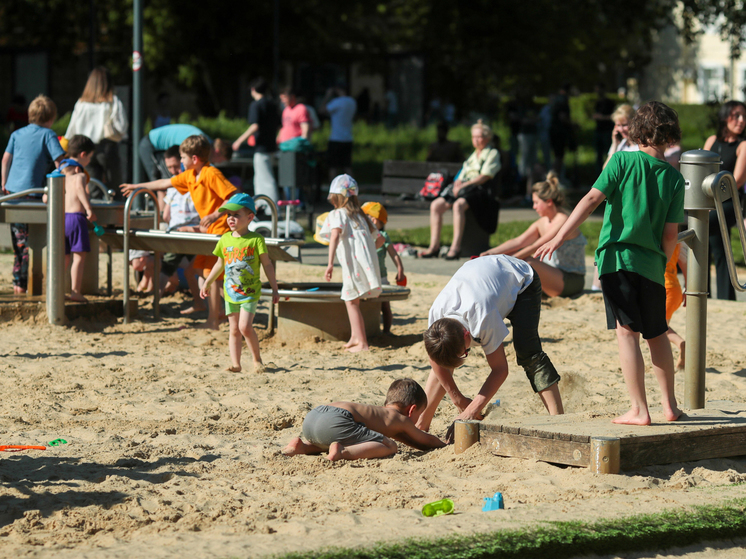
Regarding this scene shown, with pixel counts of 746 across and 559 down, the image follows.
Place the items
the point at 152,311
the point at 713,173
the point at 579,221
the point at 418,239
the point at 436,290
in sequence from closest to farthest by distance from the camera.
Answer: the point at 579,221
the point at 713,173
the point at 152,311
the point at 436,290
the point at 418,239

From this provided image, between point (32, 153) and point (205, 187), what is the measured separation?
83.3 inches

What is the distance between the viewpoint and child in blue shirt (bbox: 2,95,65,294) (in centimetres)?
945

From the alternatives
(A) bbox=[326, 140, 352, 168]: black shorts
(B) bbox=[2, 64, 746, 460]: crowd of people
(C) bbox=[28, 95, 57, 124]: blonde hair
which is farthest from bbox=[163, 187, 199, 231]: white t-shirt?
(A) bbox=[326, 140, 352, 168]: black shorts

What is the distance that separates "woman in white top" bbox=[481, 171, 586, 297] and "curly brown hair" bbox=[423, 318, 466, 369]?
2.99 metres

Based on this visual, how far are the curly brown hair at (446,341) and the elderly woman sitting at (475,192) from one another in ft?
24.4

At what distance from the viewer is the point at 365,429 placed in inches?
Result: 204

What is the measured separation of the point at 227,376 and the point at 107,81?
20.6 ft

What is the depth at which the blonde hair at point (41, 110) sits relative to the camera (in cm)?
945

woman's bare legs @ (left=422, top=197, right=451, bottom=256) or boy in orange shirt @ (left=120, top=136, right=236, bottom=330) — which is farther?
woman's bare legs @ (left=422, top=197, right=451, bottom=256)

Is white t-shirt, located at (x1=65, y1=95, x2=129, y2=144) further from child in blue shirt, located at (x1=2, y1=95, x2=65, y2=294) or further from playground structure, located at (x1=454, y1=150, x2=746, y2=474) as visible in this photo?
playground structure, located at (x1=454, y1=150, x2=746, y2=474)

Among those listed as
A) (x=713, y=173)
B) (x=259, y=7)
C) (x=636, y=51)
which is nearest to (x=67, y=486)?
(x=713, y=173)

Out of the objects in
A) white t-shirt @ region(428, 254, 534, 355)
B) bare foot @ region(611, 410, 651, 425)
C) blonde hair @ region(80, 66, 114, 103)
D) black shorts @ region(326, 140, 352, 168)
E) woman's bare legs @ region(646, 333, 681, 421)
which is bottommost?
bare foot @ region(611, 410, 651, 425)

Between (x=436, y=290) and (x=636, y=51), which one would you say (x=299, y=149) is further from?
(x=636, y=51)

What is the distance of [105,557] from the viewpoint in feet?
11.4
